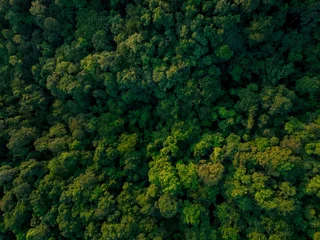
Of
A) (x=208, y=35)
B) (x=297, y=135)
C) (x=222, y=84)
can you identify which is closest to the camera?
(x=297, y=135)

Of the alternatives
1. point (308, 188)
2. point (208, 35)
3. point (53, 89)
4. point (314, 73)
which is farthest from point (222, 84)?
point (53, 89)

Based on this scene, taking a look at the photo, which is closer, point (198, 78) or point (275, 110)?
point (275, 110)

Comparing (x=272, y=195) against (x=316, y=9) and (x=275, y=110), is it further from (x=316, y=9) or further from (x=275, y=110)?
(x=316, y=9)

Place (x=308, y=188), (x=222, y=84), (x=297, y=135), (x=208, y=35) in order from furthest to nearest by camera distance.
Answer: (x=222, y=84), (x=208, y=35), (x=297, y=135), (x=308, y=188)

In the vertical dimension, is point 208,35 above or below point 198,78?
above

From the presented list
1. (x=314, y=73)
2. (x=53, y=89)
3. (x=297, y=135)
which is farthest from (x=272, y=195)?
(x=53, y=89)

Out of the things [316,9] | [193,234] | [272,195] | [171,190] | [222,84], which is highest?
[316,9]

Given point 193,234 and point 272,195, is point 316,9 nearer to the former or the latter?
point 272,195
